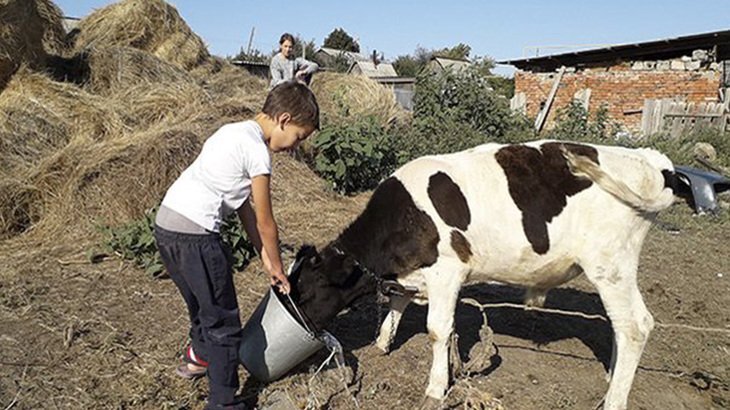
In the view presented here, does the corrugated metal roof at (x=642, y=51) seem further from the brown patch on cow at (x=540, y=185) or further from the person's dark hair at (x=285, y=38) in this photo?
the brown patch on cow at (x=540, y=185)

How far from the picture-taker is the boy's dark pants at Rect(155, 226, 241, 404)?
9.69ft

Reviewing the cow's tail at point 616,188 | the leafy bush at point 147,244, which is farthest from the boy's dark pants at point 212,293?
the leafy bush at point 147,244

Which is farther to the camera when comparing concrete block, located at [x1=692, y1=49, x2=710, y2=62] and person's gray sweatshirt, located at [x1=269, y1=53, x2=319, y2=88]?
concrete block, located at [x1=692, y1=49, x2=710, y2=62]

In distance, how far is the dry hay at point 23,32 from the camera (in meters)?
8.14

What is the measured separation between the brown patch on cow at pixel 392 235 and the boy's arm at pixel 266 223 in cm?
72

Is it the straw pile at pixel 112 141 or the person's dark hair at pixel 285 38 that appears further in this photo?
the person's dark hair at pixel 285 38

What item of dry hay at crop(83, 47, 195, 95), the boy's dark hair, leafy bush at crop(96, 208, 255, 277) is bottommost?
leafy bush at crop(96, 208, 255, 277)

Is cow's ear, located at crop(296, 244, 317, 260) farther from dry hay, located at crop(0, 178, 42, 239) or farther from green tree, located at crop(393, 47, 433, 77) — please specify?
green tree, located at crop(393, 47, 433, 77)

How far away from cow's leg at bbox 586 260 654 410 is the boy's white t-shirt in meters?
2.07

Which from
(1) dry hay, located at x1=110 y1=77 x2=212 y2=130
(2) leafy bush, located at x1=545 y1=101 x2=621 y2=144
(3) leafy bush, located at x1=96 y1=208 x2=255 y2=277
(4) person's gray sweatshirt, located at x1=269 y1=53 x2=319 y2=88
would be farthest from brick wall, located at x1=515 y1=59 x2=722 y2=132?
(3) leafy bush, located at x1=96 y1=208 x2=255 y2=277

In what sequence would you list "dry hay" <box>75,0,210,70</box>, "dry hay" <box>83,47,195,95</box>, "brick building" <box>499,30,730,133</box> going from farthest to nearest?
"brick building" <box>499,30,730,133</box> → "dry hay" <box>75,0,210,70</box> → "dry hay" <box>83,47,195,95</box>

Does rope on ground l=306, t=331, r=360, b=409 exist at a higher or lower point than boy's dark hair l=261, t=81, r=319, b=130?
lower

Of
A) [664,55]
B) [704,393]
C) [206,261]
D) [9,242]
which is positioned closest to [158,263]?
[9,242]

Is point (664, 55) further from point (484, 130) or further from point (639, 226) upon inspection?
point (639, 226)
